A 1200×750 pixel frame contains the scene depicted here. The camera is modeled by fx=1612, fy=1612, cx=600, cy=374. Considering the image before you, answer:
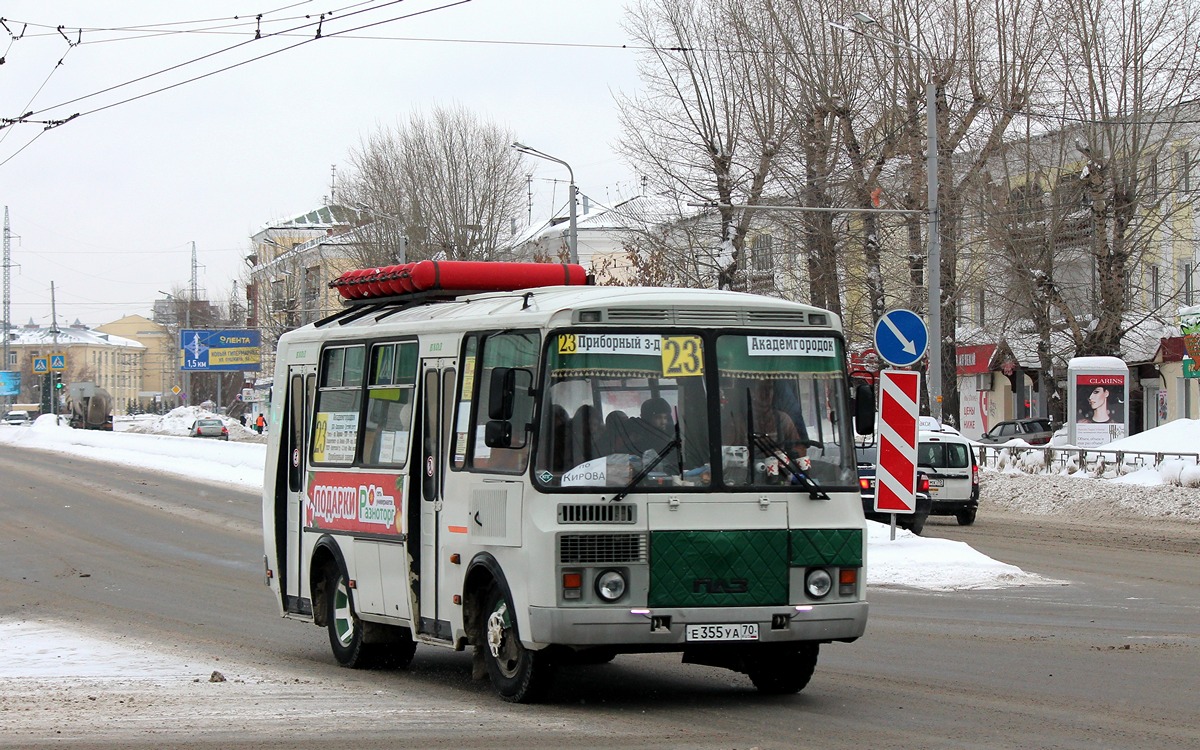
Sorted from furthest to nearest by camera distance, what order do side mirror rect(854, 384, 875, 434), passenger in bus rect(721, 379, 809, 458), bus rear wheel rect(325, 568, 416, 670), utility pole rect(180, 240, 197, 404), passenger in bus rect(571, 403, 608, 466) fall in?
utility pole rect(180, 240, 197, 404), bus rear wheel rect(325, 568, 416, 670), side mirror rect(854, 384, 875, 434), passenger in bus rect(721, 379, 809, 458), passenger in bus rect(571, 403, 608, 466)

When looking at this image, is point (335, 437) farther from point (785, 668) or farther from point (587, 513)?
point (785, 668)

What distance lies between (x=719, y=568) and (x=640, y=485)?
0.64 metres

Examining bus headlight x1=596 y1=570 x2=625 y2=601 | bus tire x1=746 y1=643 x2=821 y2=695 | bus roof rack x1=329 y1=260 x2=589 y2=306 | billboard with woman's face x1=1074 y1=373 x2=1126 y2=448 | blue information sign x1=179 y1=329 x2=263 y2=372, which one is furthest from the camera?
blue information sign x1=179 y1=329 x2=263 y2=372

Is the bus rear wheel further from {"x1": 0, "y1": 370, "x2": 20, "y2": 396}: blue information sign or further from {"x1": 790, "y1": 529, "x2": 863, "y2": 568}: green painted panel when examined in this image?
{"x1": 0, "y1": 370, "x2": 20, "y2": 396}: blue information sign

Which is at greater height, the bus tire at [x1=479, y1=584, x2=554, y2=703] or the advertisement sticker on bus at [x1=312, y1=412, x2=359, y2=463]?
the advertisement sticker on bus at [x1=312, y1=412, x2=359, y2=463]

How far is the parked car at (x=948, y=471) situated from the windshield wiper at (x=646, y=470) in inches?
723

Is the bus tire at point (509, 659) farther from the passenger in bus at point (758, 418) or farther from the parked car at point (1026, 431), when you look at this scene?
the parked car at point (1026, 431)

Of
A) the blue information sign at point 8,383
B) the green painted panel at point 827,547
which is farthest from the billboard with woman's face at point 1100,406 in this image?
the blue information sign at point 8,383

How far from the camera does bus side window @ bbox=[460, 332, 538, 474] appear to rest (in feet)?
29.7

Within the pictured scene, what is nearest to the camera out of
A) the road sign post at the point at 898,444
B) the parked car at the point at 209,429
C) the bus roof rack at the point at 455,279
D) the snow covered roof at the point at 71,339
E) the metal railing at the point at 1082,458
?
the bus roof rack at the point at 455,279

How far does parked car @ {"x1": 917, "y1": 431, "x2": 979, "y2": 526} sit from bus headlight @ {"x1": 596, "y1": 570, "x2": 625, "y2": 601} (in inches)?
732

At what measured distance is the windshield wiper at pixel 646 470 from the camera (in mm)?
8758

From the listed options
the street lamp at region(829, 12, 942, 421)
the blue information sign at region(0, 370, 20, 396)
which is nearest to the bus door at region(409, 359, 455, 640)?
the street lamp at region(829, 12, 942, 421)

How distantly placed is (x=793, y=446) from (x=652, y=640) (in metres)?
1.38
